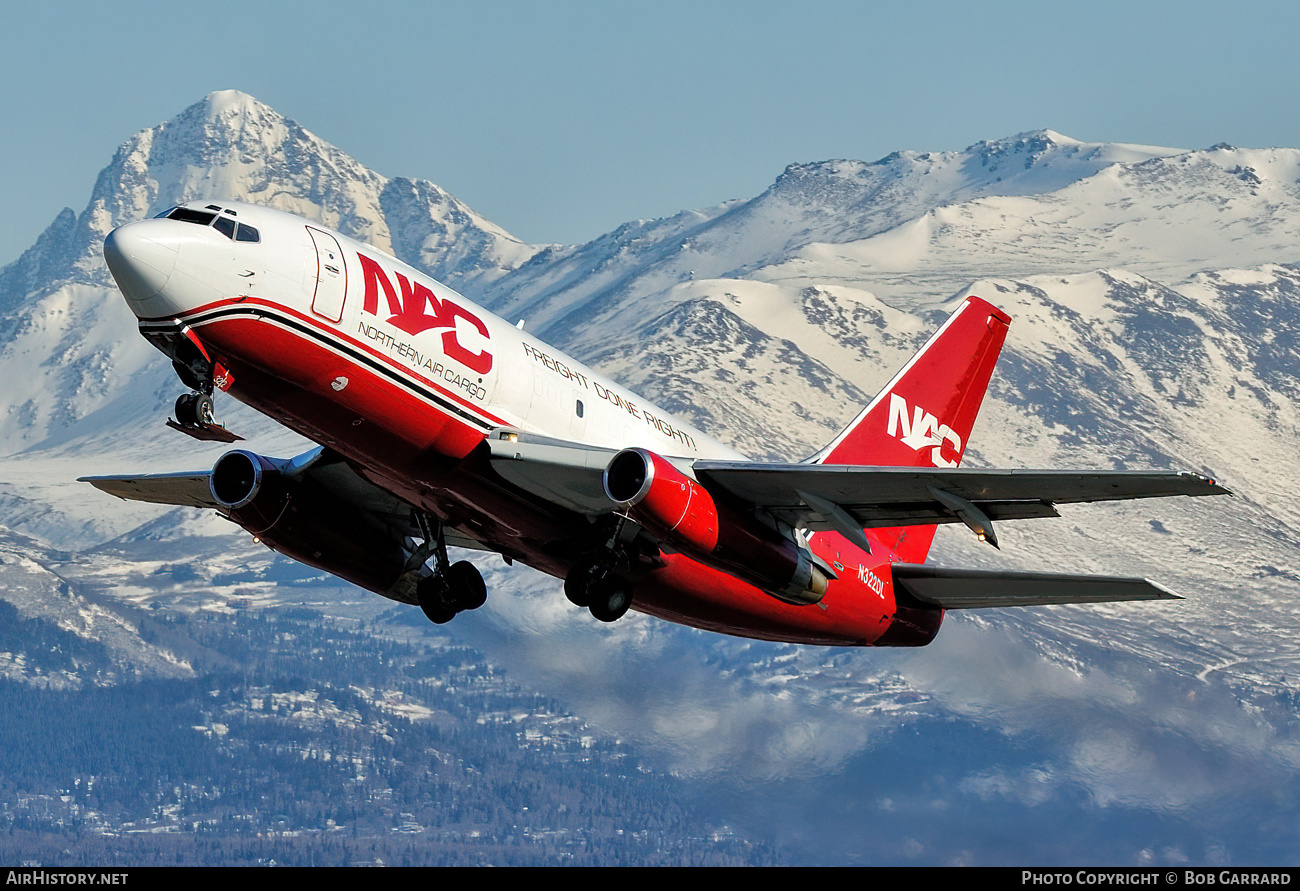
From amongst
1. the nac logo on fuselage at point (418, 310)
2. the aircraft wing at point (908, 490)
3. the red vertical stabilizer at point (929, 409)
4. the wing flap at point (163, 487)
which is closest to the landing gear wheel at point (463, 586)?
the wing flap at point (163, 487)

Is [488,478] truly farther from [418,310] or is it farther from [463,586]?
[463,586]

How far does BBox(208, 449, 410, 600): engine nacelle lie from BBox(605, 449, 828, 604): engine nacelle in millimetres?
8014

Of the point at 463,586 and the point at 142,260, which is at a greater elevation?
the point at 142,260

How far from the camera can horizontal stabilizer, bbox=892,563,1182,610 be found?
33.9 meters

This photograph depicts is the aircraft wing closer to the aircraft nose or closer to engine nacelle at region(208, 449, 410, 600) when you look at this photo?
engine nacelle at region(208, 449, 410, 600)

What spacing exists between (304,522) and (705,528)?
30.6 feet

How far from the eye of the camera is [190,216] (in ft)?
94.9

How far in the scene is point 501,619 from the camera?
19512 cm

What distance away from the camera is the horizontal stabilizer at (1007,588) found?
1336 inches

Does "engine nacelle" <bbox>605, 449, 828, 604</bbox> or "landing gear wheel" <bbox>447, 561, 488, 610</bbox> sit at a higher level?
"engine nacelle" <bbox>605, 449, 828, 604</bbox>

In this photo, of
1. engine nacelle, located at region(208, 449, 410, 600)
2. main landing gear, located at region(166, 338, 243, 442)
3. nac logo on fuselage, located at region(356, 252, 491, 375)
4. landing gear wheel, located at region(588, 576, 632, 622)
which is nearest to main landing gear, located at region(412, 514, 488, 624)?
engine nacelle, located at region(208, 449, 410, 600)

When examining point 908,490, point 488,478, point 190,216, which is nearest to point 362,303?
point 190,216

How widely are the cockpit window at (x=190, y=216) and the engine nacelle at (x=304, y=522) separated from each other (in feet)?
25.0
